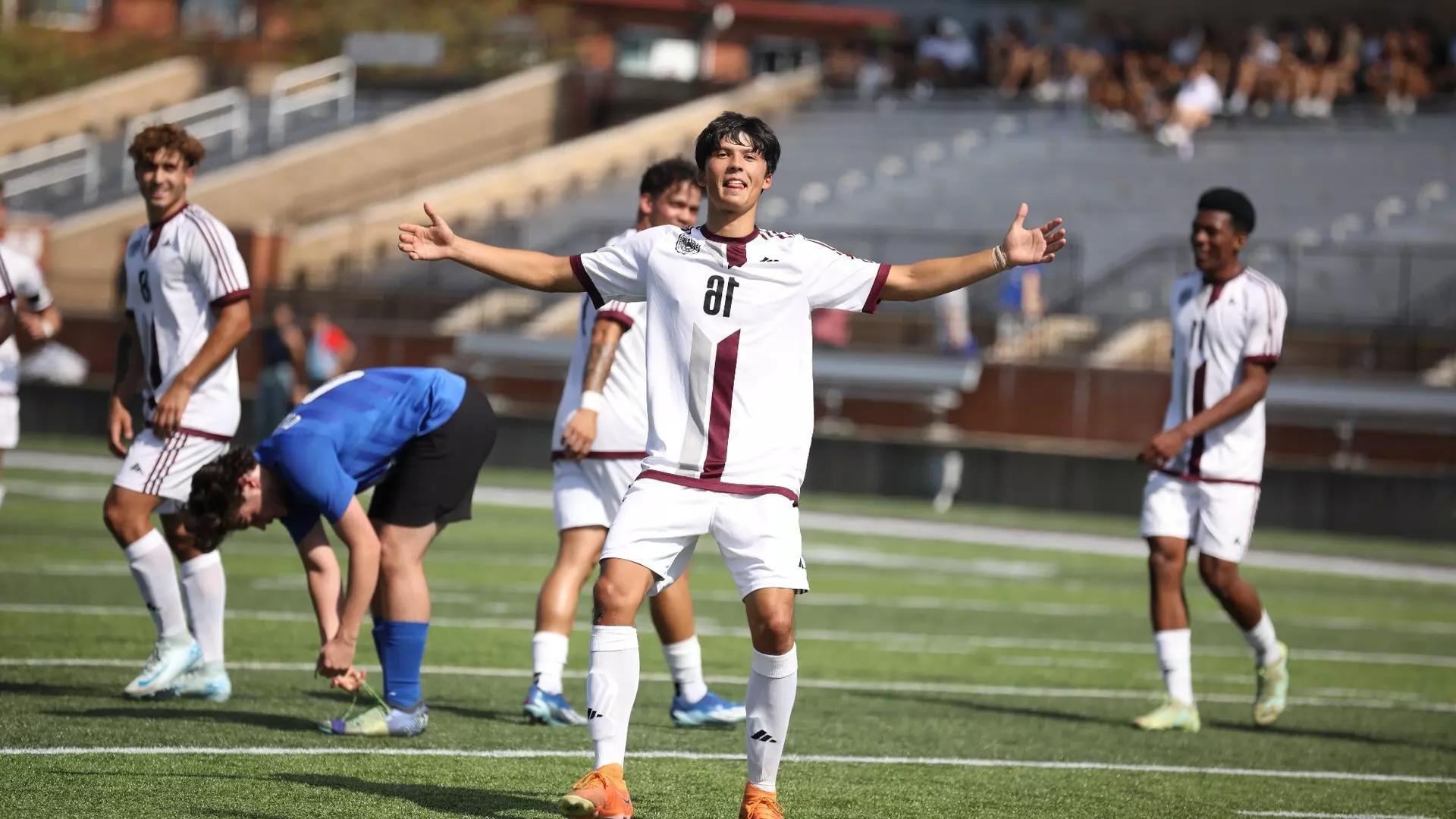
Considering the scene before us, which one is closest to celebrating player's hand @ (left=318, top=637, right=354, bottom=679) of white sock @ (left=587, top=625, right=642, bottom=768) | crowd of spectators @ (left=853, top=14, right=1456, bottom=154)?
white sock @ (left=587, top=625, right=642, bottom=768)

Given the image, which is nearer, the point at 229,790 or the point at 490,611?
the point at 229,790

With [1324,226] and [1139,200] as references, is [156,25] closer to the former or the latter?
[1139,200]

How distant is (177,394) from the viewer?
8336mm

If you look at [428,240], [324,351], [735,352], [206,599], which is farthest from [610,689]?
[324,351]

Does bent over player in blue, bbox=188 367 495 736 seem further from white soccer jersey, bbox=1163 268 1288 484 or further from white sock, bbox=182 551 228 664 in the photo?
white soccer jersey, bbox=1163 268 1288 484

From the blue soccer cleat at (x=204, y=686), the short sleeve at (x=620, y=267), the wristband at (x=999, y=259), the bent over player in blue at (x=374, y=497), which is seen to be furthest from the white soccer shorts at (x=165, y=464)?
the wristband at (x=999, y=259)

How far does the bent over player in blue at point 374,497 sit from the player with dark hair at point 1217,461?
10.9 feet

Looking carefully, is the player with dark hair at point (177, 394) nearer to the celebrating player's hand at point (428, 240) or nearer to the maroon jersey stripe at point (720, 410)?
the celebrating player's hand at point (428, 240)

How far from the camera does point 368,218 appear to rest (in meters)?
37.3

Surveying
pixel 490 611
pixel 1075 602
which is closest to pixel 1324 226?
pixel 1075 602

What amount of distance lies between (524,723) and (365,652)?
2.36 m

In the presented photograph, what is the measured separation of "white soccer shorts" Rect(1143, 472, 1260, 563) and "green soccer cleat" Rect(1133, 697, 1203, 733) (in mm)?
719

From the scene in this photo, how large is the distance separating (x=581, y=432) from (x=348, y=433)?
3.50 feet

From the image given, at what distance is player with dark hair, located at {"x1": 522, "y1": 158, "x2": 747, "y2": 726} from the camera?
8.40 metres
